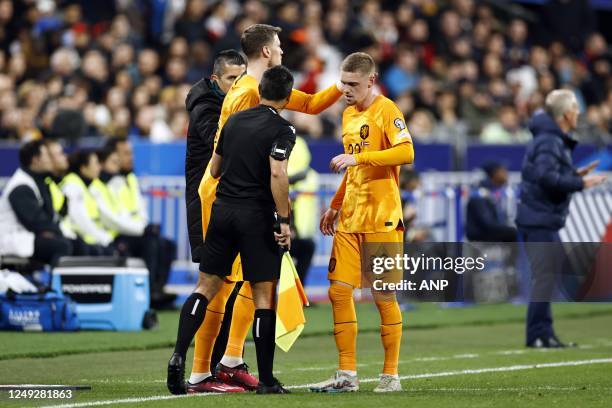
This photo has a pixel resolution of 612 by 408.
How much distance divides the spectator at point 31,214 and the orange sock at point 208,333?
6.35m

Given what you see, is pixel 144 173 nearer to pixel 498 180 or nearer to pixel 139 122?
pixel 139 122

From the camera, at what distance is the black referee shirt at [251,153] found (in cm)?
954

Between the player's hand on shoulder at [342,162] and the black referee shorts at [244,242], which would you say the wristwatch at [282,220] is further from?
the player's hand on shoulder at [342,162]

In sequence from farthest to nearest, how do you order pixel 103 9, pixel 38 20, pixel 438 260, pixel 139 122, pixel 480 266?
pixel 103 9 → pixel 38 20 → pixel 139 122 → pixel 480 266 → pixel 438 260

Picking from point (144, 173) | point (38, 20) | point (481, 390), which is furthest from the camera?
point (38, 20)

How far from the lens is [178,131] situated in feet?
67.6

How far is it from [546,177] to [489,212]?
5.60m

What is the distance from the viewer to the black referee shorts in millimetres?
9539

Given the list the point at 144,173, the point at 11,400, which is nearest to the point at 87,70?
the point at 144,173

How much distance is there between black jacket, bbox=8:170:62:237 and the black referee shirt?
22.4 ft

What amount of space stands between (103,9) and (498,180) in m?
8.55

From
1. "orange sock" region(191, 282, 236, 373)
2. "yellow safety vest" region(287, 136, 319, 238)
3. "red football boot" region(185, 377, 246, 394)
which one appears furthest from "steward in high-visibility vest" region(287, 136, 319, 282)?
"red football boot" region(185, 377, 246, 394)

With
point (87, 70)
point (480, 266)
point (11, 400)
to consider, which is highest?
point (87, 70)

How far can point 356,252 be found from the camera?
10.1 m
